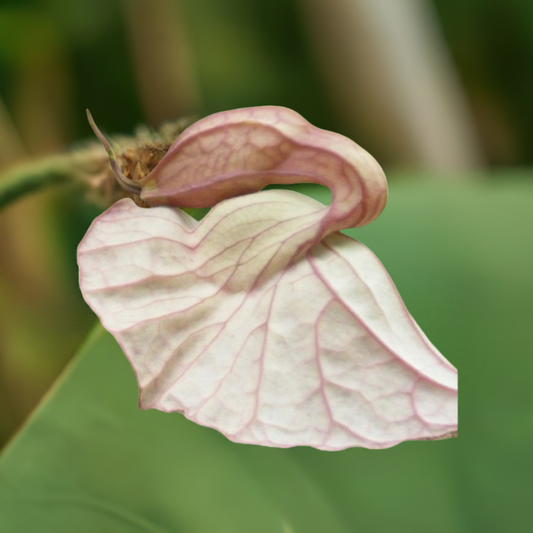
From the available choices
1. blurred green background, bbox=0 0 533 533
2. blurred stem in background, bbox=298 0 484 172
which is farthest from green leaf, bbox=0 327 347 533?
blurred stem in background, bbox=298 0 484 172

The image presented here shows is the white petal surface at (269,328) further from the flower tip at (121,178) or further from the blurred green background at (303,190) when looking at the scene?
the blurred green background at (303,190)

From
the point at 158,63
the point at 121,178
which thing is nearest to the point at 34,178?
the point at 121,178

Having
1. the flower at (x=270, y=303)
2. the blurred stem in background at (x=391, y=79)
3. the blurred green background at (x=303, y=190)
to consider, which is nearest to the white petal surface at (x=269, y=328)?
the flower at (x=270, y=303)

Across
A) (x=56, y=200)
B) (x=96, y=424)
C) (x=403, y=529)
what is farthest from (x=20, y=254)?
(x=403, y=529)

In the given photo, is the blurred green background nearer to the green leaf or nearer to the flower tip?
the green leaf

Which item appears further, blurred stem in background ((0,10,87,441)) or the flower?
blurred stem in background ((0,10,87,441))

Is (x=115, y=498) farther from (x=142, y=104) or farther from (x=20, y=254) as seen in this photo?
(x=142, y=104)
